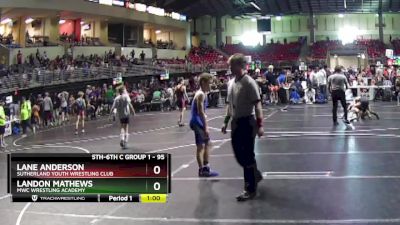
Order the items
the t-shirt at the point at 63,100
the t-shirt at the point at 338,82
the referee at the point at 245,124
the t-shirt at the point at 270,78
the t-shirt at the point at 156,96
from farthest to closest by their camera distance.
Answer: the t-shirt at the point at 156,96, the t-shirt at the point at 270,78, the t-shirt at the point at 63,100, the t-shirt at the point at 338,82, the referee at the point at 245,124

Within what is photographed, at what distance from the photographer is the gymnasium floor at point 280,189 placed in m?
5.77

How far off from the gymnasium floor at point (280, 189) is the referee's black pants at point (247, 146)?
1.01 ft

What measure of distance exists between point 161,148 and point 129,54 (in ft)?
115

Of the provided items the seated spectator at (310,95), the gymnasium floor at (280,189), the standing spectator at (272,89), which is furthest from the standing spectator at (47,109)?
the seated spectator at (310,95)

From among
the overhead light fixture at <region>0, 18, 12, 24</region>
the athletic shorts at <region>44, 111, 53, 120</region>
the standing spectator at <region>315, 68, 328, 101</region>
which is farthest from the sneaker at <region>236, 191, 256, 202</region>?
the overhead light fixture at <region>0, 18, 12, 24</region>

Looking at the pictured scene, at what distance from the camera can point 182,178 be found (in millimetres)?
8234

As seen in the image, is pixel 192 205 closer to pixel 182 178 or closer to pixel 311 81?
pixel 182 178

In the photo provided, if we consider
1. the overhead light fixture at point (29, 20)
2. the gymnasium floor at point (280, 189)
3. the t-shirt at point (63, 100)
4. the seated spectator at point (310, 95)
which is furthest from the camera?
the overhead light fixture at point (29, 20)

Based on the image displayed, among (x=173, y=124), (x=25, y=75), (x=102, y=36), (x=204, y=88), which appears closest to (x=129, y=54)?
(x=102, y=36)

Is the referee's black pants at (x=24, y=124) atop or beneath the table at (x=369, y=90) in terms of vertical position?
beneath

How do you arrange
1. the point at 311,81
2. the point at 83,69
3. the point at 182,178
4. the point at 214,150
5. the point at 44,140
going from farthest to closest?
the point at 83,69 → the point at 311,81 → the point at 44,140 → the point at 214,150 → the point at 182,178

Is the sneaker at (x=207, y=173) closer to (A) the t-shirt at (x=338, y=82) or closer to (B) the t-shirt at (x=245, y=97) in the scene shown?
(B) the t-shirt at (x=245, y=97)
